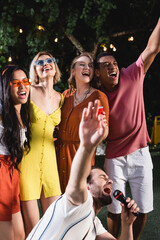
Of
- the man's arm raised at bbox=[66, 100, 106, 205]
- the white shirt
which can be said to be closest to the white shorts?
the white shirt

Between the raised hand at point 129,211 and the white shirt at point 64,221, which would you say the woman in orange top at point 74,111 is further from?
the white shirt at point 64,221

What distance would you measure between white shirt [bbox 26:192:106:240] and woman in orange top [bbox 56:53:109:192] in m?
1.37

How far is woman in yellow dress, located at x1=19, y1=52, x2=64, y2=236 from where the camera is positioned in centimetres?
284

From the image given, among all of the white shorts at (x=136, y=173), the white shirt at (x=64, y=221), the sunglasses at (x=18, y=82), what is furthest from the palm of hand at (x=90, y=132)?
the white shorts at (x=136, y=173)

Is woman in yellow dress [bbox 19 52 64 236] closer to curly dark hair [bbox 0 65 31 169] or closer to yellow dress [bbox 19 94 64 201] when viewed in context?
yellow dress [bbox 19 94 64 201]

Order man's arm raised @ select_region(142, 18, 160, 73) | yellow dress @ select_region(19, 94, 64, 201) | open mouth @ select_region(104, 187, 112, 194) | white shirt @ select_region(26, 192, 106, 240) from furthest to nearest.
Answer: man's arm raised @ select_region(142, 18, 160, 73) < yellow dress @ select_region(19, 94, 64, 201) < open mouth @ select_region(104, 187, 112, 194) < white shirt @ select_region(26, 192, 106, 240)

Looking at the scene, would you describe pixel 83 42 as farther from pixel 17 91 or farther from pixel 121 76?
pixel 17 91

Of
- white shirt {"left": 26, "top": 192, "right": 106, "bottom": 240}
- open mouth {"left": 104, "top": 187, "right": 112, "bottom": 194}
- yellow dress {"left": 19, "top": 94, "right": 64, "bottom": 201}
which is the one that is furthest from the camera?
yellow dress {"left": 19, "top": 94, "right": 64, "bottom": 201}

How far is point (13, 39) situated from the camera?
26.0 feet

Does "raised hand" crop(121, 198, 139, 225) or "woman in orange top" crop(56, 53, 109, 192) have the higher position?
"woman in orange top" crop(56, 53, 109, 192)

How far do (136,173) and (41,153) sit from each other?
925 millimetres

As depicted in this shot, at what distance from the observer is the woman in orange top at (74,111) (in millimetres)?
3066

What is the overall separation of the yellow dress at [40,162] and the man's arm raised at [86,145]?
1341 millimetres

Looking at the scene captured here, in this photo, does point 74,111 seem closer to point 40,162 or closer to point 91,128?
point 40,162
